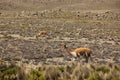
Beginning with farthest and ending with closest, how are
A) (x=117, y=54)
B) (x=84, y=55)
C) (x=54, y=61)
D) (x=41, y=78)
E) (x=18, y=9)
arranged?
(x=18, y=9)
(x=117, y=54)
(x=54, y=61)
(x=84, y=55)
(x=41, y=78)

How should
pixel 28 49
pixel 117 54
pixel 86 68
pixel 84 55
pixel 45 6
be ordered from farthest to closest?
1. pixel 45 6
2. pixel 28 49
3. pixel 117 54
4. pixel 84 55
5. pixel 86 68

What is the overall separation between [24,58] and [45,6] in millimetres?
88491

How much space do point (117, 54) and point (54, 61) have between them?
440cm

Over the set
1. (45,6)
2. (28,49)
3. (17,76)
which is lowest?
(45,6)

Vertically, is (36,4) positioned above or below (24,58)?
below

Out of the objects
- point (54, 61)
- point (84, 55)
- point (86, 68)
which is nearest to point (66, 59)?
point (54, 61)

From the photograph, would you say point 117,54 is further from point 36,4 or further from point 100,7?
point 36,4

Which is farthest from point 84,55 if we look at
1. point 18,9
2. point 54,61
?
point 18,9

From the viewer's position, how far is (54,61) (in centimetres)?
1766

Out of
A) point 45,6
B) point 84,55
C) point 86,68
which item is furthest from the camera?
point 45,6

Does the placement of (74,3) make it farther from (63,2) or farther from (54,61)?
(54,61)

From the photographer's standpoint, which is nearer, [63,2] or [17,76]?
[17,76]

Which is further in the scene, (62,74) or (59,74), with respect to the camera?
(59,74)

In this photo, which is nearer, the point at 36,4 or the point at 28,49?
the point at 28,49
